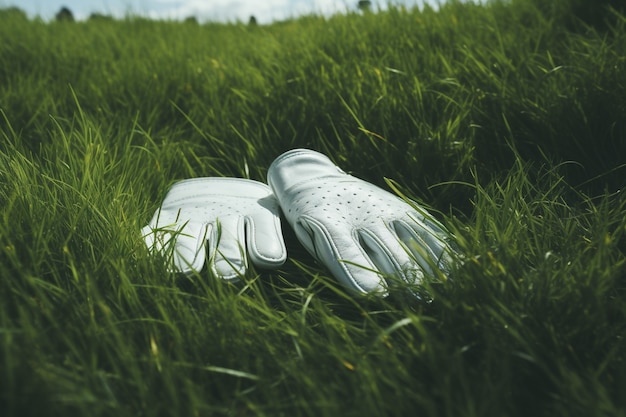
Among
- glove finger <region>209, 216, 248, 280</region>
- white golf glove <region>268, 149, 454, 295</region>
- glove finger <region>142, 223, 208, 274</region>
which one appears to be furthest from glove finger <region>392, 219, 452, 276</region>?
glove finger <region>142, 223, 208, 274</region>

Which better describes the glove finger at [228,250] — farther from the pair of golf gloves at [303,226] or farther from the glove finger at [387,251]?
the glove finger at [387,251]

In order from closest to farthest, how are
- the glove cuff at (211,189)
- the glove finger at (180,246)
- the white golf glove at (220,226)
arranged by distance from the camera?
the glove finger at (180,246) → the white golf glove at (220,226) → the glove cuff at (211,189)

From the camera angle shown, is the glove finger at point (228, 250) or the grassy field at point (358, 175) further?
the glove finger at point (228, 250)

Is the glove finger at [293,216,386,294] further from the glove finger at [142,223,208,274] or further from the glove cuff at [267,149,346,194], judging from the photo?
the glove finger at [142,223,208,274]

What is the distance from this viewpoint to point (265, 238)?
1847 millimetres

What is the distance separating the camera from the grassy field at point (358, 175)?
1142mm

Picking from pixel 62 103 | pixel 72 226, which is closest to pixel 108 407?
pixel 72 226

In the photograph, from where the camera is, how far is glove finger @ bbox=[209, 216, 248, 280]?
163 centimetres

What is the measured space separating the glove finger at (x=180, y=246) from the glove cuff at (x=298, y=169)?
1.09 feet

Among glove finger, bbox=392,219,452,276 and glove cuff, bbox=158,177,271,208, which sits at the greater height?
glove cuff, bbox=158,177,271,208

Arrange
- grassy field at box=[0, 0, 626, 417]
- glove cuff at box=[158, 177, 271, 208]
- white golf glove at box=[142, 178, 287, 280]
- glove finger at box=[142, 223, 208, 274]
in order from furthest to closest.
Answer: glove cuff at box=[158, 177, 271, 208]
white golf glove at box=[142, 178, 287, 280]
glove finger at box=[142, 223, 208, 274]
grassy field at box=[0, 0, 626, 417]

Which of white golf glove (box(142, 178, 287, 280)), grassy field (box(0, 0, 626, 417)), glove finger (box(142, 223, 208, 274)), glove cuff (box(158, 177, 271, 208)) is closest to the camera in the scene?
grassy field (box(0, 0, 626, 417))

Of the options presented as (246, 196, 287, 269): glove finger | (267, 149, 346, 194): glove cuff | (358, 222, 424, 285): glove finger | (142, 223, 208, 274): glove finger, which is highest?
(267, 149, 346, 194): glove cuff

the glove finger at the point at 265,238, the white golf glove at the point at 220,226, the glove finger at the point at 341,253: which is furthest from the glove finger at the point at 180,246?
the glove finger at the point at 341,253
